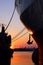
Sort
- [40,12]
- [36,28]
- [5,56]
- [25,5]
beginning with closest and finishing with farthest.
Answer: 1. [40,12]
2. [36,28]
3. [25,5]
4. [5,56]

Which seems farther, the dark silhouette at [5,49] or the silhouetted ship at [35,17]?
the dark silhouette at [5,49]

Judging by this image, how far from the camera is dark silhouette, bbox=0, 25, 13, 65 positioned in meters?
12.4

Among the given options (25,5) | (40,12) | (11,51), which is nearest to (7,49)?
(11,51)

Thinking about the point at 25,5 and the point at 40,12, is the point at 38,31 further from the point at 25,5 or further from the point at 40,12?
the point at 25,5

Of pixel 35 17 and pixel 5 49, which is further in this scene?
pixel 5 49

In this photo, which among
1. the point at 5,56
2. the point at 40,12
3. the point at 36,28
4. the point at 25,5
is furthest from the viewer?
the point at 5,56

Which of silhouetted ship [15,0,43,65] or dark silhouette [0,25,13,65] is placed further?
dark silhouette [0,25,13,65]

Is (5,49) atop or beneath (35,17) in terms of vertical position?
beneath

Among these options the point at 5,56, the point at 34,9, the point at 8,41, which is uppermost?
the point at 34,9

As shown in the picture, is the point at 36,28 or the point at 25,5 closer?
the point at 36,28

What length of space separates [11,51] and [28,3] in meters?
5.30

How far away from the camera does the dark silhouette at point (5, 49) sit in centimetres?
1244

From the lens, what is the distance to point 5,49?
12664 mm

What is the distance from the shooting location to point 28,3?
8.05m
